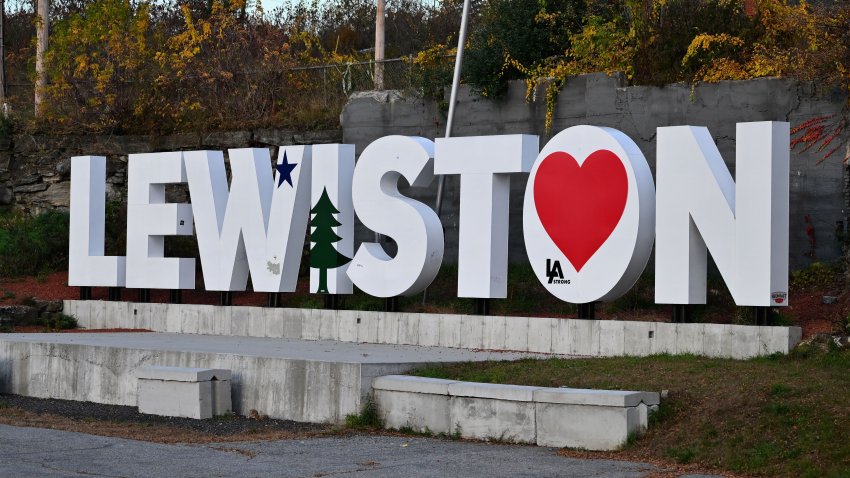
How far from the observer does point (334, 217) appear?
69.7 feet

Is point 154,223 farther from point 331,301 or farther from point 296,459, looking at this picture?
point 296,459

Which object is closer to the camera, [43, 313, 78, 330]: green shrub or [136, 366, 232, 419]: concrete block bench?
[136, 366, 232, 419]: concrete block bench

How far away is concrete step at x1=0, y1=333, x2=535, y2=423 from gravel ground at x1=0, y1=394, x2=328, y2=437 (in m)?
0.26

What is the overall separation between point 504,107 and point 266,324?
241 inches

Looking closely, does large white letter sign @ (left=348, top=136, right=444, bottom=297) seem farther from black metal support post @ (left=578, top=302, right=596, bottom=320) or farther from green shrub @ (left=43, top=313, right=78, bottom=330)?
green shrub @ (left=43, top=313, right=78, bottom=330)

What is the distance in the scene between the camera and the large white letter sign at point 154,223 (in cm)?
2370

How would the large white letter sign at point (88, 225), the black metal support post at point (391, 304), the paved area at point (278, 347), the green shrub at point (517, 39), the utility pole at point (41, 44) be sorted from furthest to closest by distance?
the utility pole at point (41, 44) → the large white letter sign at point (88, 225) → the green shrub at point (517, 39) → the black metal support post at point (391, 304) → the paved area at point (278, 347)

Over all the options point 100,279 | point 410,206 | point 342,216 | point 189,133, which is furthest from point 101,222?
point 410,206

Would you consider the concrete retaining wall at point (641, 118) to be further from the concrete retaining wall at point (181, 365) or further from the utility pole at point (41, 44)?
the utility pole at point (41, 44)

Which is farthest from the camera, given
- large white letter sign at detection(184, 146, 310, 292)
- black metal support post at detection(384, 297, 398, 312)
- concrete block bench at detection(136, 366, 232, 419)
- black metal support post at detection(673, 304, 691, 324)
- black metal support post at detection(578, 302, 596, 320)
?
large white letter sign at detection(184, 146, 310, 292)

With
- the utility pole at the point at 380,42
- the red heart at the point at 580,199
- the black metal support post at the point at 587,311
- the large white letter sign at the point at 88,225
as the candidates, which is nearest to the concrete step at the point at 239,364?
the black metal support post at the point at 587,311

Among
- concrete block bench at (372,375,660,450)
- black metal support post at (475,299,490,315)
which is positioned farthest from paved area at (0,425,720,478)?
black metal support post at (475,299,490,315)

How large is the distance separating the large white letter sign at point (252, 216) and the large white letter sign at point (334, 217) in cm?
51

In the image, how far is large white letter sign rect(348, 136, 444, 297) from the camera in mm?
19891
